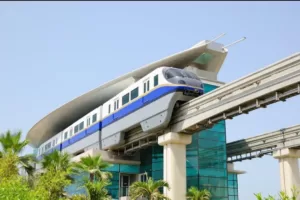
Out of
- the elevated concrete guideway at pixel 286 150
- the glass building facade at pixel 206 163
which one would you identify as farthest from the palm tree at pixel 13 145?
the elevated concrete guideway at pixel 286 150

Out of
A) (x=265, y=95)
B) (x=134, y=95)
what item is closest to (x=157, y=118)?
(x=134, y=95)

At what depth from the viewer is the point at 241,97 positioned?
2375cm

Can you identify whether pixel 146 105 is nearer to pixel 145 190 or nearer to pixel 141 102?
pixel 141 102

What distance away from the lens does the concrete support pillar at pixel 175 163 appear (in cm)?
2716

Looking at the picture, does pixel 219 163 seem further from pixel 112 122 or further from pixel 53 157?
pixel 53 157

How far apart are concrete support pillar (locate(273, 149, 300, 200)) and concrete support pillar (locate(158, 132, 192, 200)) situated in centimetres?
902

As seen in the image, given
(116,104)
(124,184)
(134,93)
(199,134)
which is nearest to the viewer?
(134,93)

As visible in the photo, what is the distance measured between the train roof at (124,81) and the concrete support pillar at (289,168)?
11.2 m

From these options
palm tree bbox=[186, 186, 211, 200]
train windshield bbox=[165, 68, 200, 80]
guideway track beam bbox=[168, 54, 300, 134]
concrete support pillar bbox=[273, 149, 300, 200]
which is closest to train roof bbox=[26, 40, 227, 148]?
train windshield bbox=[165, 68, 200, 80]

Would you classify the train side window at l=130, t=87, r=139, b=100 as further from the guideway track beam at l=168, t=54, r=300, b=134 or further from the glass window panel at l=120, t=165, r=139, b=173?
the glass window panel at l=120, t=165, r=139, b=173

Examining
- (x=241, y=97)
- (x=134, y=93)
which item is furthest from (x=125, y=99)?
(x=241, y=97)

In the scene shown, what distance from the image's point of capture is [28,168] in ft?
87.2

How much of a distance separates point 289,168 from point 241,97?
1177cm

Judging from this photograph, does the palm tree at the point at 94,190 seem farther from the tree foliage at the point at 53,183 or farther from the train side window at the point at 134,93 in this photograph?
the train side window at the point at 134,93
